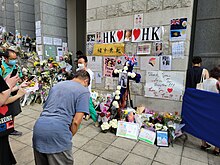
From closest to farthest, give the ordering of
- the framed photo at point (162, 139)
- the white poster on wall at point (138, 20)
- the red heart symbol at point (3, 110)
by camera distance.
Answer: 1. the red heart symbol at point (3, 110)
2. the framed photo at point (162, 139)
3. the white poster on wall at point (138, 20)

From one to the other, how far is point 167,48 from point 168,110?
1.61 meters

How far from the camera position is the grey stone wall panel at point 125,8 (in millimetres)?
4238

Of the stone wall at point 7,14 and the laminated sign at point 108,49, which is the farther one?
the stone wall at point 7,14

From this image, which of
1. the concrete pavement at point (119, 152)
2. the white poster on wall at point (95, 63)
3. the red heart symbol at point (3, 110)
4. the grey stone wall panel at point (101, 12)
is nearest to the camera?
the red heart symbol at point (3, 110)

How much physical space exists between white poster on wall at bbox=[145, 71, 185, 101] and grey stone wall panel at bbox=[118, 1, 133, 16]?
1.84m

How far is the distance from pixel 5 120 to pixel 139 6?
13.2 feet

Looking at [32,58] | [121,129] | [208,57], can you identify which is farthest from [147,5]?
Answer: [32,58]

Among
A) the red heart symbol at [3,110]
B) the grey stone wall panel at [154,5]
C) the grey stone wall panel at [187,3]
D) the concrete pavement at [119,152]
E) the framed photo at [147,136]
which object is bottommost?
the concrete pavement at [119,152]

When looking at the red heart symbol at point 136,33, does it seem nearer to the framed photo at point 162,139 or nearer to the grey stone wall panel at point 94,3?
the grey stone wall panel at point 94,3

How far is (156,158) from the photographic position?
257 centimetres

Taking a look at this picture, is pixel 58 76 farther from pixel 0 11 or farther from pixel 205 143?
pixel 0 11

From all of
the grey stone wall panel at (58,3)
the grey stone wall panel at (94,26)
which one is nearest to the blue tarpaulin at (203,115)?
the grey stone wall panel at (94,26)

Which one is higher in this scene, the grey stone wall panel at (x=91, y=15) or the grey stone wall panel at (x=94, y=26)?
the grey stone wall panel at (x=91, y=15)

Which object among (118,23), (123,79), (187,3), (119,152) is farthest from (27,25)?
(119,152)
